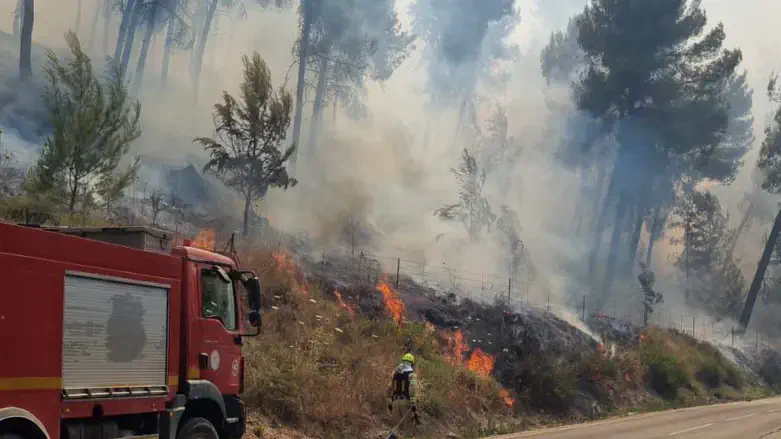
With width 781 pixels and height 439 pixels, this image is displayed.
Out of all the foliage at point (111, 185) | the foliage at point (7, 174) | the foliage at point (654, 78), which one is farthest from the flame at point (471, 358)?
the foliage at point (654, 78)

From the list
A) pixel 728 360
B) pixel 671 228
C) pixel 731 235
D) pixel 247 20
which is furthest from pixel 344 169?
pixel 731 235

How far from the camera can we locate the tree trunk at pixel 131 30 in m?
33.3

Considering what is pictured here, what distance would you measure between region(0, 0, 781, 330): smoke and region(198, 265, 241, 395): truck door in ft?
73.2

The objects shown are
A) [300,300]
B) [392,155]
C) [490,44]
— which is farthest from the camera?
[490,44]

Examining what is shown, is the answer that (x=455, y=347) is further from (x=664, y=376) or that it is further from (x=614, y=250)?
(x=614, y=250)

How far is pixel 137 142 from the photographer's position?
3070 centimetres

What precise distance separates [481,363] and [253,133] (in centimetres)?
974

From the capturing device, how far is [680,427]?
1898 centimetres

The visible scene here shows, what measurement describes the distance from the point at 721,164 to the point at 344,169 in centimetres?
3294

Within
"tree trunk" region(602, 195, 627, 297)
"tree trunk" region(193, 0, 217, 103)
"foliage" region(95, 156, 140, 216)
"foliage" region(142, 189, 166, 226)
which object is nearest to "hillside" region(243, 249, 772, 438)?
"foliage" region(95, 156, 140, 216)

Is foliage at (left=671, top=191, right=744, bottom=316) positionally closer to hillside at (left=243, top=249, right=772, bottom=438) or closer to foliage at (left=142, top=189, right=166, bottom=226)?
hillside at (left=243, top=249, right=772, bottom=438)

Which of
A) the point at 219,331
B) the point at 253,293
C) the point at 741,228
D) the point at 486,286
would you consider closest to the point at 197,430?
the point at 219,331

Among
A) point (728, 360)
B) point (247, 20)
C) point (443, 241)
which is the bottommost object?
point (728, 360)

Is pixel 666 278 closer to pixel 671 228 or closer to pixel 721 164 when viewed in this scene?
pixel 671 228
